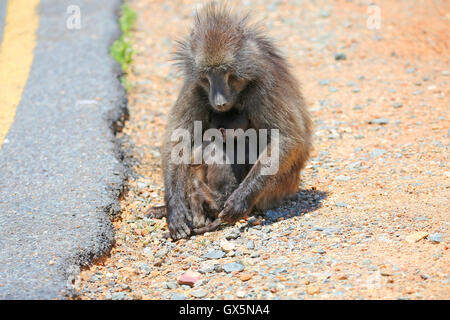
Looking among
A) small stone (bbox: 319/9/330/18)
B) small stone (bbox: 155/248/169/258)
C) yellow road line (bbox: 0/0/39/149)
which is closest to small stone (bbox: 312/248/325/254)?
small stone (bbox: 155/248/169/258)

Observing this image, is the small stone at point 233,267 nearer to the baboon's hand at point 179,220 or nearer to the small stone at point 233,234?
the small stone at point 233,234

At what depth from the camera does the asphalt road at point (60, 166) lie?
13.6 ft

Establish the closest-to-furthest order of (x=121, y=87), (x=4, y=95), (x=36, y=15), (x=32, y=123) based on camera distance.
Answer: (x=32, y=123) < (x=4, y=95) < (x=121, y=87) < (x=36, y=15)

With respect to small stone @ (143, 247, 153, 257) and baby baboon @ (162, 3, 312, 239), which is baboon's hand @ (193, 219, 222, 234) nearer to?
baby baboon @ (162, 3, 312, 239)

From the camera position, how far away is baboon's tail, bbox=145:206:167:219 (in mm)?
5401

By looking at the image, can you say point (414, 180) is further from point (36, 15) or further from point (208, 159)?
point (36, 15)

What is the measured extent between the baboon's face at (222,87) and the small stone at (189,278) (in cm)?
140

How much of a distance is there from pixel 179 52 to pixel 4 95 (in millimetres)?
2448

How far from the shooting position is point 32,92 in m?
6.84

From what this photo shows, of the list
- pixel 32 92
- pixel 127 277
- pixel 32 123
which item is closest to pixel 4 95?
pixel 32 92

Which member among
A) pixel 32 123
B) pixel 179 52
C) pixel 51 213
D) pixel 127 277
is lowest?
pixel 127 277

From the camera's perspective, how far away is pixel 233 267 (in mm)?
4242
